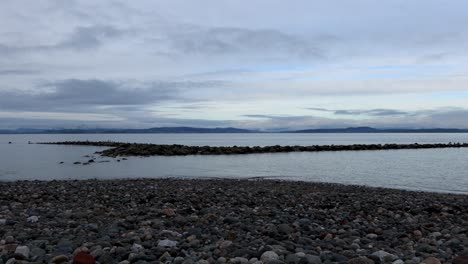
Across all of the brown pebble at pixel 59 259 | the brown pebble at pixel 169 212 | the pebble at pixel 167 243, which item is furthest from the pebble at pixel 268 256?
the brown pebble at pixel 169 212

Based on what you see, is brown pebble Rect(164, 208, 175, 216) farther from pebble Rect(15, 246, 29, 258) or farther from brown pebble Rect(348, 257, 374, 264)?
brown pebble Rect(348, 257, 374, 264)

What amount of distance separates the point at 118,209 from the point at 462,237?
742 centimetres

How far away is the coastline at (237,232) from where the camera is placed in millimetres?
5617

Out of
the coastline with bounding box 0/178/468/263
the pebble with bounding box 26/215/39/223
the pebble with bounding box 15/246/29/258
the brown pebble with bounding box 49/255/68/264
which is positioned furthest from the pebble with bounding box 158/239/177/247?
the pebble with bounding box 26/215/39/223

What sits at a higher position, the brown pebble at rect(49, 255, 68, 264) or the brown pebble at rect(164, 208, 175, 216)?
the brown pebble at rect(49, 255, 68, 264)

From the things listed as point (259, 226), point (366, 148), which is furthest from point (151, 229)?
point (366, 148)

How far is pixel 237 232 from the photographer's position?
7.23 meters

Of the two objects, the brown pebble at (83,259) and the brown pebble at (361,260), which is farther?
the brown pebble at (361,260)

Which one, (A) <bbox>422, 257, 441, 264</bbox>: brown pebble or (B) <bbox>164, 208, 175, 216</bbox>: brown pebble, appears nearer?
(A) <bbox>422, 257, 441, 264</bbox>: brown pebble

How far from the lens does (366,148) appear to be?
202ft

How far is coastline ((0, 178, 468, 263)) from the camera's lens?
5617 mm

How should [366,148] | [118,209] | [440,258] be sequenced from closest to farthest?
[440,258]
[118,209]
[366,148]

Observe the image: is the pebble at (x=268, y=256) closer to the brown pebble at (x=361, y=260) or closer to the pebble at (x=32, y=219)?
the brown pebble at (x=361, y=260)

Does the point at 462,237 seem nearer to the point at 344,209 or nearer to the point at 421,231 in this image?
the point at 421,231
